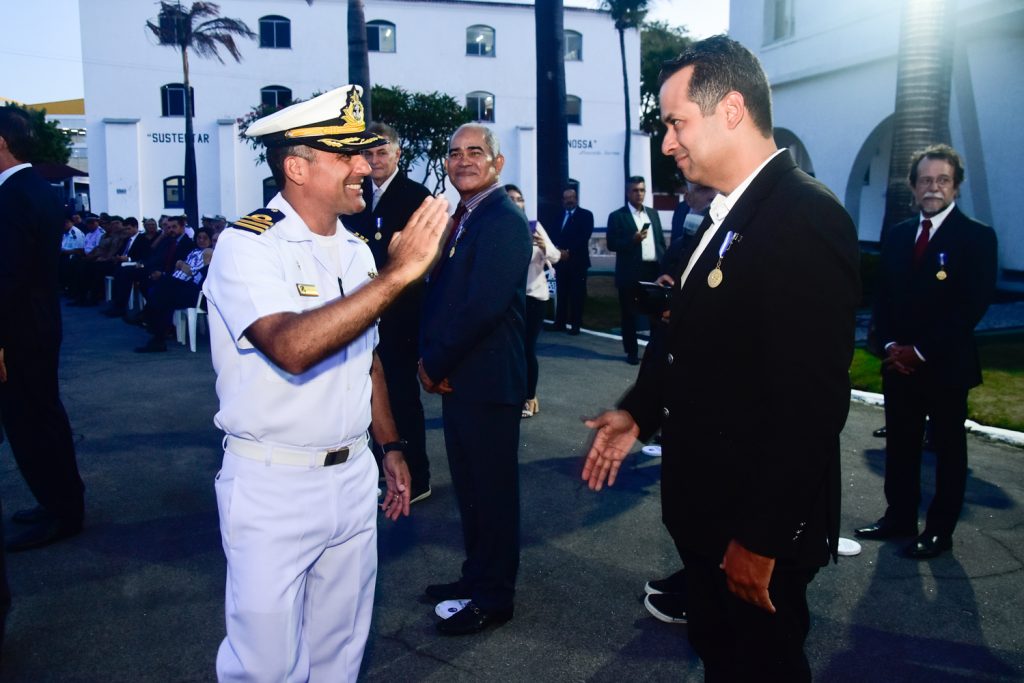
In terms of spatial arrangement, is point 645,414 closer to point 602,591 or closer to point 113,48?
point 602,591

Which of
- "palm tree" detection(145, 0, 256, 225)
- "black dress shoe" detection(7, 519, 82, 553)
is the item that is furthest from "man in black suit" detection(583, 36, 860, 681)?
"palm tree" detection(145, 0, 256, 225)

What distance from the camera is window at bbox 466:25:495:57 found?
1590 inches

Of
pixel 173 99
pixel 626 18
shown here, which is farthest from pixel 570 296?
pixel 173 99

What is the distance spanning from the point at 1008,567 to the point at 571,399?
470 centimetres

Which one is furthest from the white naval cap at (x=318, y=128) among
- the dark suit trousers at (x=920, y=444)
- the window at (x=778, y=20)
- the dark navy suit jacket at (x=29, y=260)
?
the window at (x=778, y=20)

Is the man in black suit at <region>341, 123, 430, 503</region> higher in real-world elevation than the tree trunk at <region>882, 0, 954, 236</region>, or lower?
lower

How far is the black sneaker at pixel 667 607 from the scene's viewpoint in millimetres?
3977

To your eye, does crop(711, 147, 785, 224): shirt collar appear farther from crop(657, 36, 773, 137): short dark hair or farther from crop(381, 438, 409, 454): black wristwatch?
crop(381, 438, 409, 454): black wristwatch

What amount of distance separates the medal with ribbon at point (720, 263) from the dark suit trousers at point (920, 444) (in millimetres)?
2967

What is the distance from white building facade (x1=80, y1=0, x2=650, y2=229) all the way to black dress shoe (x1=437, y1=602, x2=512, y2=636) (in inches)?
1348

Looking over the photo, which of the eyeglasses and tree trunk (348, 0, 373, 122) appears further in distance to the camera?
tree trunk (348, 0, 373, 122)

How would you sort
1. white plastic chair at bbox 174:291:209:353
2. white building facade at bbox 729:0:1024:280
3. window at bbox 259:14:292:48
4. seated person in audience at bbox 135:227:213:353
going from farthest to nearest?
1. window at bbox 259:14:292:48
2. white building facade at bbox 729:0:1024:280
3. white plastic chair at bbox 174:291:209:353
4. seated person in audience at bbox 135:227:213:353

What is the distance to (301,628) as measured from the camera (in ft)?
8.34

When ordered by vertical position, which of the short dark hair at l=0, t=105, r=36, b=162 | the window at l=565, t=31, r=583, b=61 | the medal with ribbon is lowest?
the medal with ribbon
